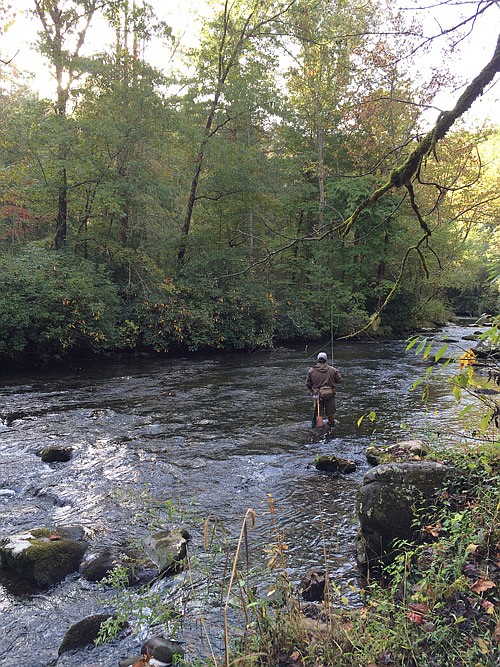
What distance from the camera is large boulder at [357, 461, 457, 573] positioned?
473cm

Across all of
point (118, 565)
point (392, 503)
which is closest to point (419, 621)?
point (392, 503)

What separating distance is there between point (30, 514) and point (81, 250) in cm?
1577

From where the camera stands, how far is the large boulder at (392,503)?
4.73 meters

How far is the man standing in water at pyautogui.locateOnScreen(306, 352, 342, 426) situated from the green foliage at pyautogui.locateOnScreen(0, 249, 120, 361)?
30.5 ft

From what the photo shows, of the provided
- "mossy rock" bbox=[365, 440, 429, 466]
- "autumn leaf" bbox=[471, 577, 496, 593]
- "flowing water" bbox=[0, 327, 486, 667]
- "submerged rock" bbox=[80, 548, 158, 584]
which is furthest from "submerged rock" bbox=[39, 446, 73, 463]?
"autumn leaf" bbox=[471, 577, 496, 593]

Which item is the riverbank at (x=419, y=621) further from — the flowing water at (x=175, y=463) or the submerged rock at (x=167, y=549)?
the submerged rock at (x=167, y=549)

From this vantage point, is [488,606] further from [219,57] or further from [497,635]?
[219,57]

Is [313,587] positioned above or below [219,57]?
below

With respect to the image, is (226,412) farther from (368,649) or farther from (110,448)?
(368,649)

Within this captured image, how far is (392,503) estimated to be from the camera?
4820 millimetres

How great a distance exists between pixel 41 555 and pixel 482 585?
13.6 ft

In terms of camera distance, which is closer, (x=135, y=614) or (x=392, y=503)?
(x=135, y=614)

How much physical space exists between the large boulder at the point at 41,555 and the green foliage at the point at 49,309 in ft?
37.6

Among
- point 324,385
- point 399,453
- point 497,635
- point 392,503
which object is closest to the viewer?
point 497,635
